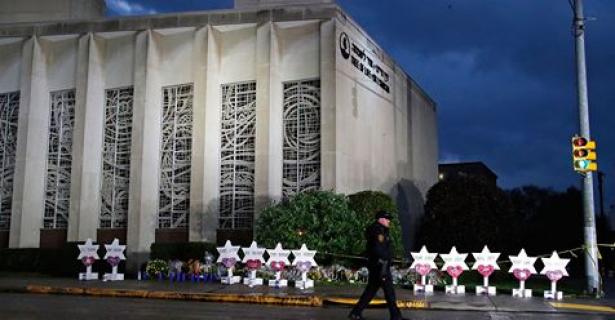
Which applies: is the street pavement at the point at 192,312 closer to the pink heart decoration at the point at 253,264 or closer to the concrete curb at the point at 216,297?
the concrete curb at the point at 216,297

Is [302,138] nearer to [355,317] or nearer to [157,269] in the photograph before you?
[157,269]

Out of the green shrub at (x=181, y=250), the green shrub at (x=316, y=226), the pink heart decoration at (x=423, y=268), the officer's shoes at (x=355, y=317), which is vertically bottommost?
the officer's shoes at (x=355, y=317)

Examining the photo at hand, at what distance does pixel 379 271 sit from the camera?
36.8ft

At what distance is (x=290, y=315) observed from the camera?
12.2 m

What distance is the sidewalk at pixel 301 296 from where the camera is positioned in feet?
45.6

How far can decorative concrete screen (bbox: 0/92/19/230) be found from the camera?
94.7ft

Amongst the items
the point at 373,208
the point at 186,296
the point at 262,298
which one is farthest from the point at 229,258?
the point at 373,208

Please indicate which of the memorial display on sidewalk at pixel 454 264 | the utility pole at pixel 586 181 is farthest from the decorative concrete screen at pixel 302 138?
the utility pole at pixel 586 181

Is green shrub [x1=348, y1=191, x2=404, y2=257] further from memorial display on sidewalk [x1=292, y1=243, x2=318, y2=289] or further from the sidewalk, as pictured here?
the sidewalk

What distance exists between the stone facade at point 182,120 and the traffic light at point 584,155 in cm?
956

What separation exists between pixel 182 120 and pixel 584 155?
1633cm

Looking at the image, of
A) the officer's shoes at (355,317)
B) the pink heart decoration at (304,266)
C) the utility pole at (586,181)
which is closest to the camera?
the officer's shoes at (355,317)

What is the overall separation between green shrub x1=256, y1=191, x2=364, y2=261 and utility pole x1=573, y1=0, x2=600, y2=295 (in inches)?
274

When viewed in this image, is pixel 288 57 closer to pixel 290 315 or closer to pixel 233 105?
pixel 233 105
